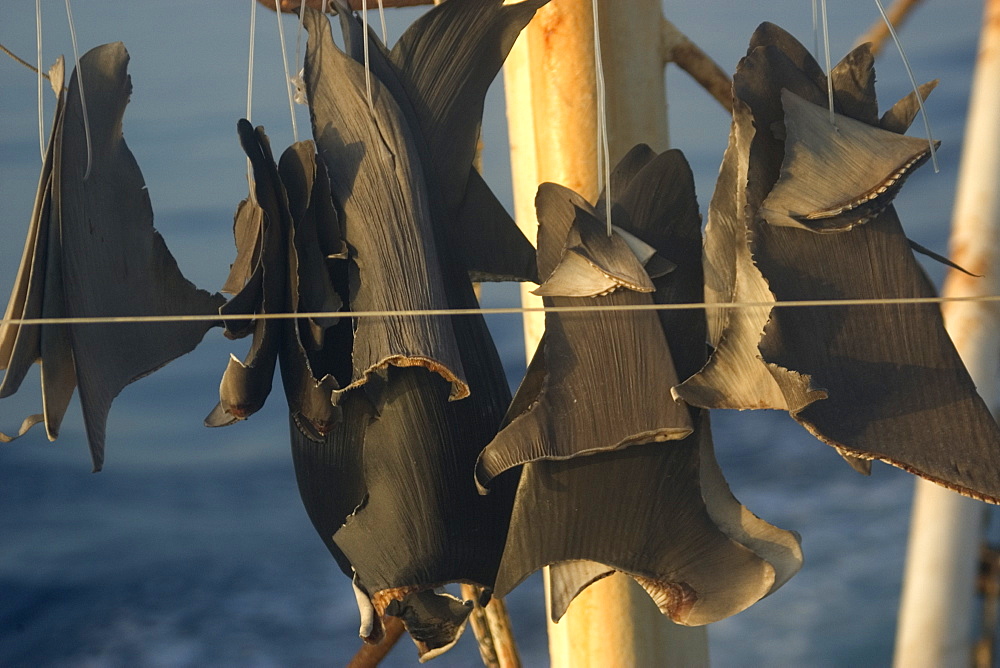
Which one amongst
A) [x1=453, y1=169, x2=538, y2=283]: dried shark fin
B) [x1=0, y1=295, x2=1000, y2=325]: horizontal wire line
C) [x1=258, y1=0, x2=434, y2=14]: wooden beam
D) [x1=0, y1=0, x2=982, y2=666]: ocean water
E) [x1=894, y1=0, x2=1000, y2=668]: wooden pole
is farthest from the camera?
[x1=0, y1=0, x2=982, y2=666]: ocean water

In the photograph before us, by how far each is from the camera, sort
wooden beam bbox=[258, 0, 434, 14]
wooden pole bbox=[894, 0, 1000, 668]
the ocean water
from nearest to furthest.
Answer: wooden beam bbox=[258, 0, 434, 14] < wooden pole bbox=[894, 0, 1000, 668] < the ocean water

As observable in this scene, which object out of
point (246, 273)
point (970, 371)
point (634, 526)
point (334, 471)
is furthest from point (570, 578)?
point (970, 371)

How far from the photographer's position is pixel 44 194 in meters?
0.62

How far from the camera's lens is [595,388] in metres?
0.60

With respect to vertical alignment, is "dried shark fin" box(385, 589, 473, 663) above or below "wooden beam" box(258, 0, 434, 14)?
below

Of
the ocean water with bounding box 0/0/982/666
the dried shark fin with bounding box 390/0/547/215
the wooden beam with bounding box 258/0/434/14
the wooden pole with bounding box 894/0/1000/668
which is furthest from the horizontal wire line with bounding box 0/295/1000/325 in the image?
the ocean water with bounding box 0/0/982/666

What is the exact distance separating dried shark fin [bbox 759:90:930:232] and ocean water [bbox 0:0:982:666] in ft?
5.15

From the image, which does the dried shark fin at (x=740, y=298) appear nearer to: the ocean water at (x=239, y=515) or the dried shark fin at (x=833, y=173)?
the dried shark fin at (x=833, y=173)

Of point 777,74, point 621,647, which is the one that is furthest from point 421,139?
point 621,647

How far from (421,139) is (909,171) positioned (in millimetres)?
281

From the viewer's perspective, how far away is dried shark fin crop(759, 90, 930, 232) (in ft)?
1.88

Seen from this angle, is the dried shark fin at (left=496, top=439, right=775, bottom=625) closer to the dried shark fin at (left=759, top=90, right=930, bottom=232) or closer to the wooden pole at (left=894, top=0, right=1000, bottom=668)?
the dried shark fin at (left=759, top=90, right=930, bottom=232)

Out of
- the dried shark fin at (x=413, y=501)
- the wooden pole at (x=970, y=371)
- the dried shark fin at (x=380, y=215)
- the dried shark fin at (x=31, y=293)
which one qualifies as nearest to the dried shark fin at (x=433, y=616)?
the dried shark fin at (x=413, y=501)

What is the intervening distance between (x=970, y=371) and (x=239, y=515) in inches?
63.6
